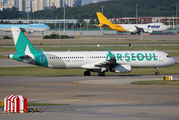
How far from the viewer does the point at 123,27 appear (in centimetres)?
16400

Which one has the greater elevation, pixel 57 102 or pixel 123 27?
pixel 123 27

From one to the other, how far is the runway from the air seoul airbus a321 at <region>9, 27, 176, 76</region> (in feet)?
17.8

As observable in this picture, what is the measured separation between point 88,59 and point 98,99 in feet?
65.9

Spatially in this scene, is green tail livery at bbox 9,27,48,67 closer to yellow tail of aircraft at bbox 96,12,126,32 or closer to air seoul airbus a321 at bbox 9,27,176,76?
air seoul airbus a321 at bbox 9,27,176,76

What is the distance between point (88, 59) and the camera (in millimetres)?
46719

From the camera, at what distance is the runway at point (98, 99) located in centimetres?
2011

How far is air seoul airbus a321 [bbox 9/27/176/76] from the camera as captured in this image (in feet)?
148

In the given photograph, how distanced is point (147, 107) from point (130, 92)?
782cm

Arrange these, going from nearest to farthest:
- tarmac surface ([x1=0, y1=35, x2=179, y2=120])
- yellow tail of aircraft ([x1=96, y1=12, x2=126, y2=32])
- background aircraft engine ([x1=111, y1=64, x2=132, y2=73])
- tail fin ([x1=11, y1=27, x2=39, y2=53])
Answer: tarmac surface ([x1=0, y1=35, x2=179, y2=120])
background aircraft engine ([x1=111, y1=64, x2=132, y2=73])
tail fin ([x1=11, y1=27, x2=39, y2=53])
yellow tail of aircraft ([x1=96, y1=12, x2=126, y2=32])

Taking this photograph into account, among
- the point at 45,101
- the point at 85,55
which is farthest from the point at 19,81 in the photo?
the point at 45,101

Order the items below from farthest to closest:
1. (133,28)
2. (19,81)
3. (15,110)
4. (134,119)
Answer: (133,28)
(19,81)
(15,110)
(134,119)

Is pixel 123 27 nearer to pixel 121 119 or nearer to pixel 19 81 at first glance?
pixel 19 81

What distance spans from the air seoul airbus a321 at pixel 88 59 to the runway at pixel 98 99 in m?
5.43

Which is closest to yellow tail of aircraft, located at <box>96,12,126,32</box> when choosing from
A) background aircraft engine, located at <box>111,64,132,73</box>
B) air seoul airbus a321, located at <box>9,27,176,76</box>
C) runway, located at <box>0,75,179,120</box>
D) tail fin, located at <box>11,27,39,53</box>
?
air seoul airbus a321, located at <box>9,27,176,76</box>
